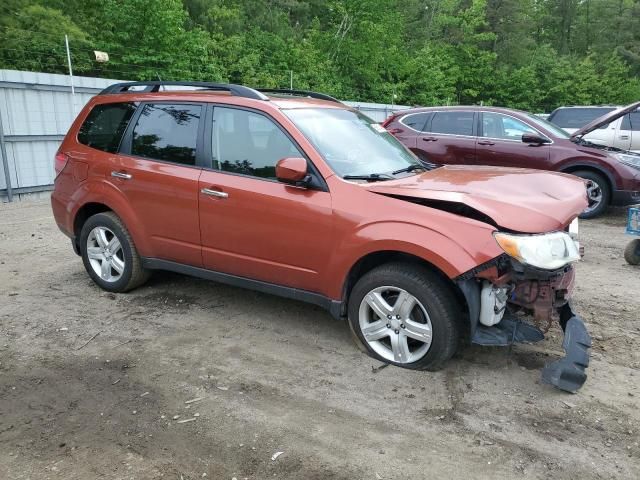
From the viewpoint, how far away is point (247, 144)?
14.2ft

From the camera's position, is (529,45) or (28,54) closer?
(28,54)

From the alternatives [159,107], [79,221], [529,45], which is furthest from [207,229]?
[529,45]

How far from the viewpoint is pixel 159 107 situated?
4.82 m

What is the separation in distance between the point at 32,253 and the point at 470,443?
5.83 meters

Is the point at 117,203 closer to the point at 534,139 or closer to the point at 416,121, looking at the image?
the point at 416,121

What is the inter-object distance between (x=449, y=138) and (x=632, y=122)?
19.0 feet

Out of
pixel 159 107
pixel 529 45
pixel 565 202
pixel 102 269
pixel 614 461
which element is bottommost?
pixel 614 461

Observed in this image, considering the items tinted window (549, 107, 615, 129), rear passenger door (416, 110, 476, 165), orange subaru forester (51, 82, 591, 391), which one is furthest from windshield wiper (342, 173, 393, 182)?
Answer: tinted window (549, 107, 615, 129)

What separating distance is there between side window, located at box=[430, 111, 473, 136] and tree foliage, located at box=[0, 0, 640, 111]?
31.6 feet

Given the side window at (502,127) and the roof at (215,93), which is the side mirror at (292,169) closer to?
the roof at (215,93)

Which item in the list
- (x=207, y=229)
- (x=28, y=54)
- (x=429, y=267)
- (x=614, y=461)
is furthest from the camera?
(x=28, y=54)

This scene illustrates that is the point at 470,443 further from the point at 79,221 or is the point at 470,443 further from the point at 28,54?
A: the point at 28,54

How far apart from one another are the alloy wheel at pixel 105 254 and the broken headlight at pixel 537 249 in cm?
348

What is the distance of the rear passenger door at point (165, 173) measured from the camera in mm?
4508
